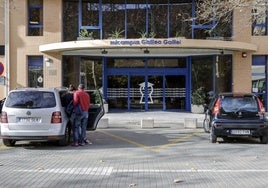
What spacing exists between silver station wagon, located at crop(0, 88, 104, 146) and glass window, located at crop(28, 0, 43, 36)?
46.0 ft

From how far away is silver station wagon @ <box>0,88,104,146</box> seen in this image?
40.5 feet

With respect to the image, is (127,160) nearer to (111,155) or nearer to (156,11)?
(111,155)

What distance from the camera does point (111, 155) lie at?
11.2 metres

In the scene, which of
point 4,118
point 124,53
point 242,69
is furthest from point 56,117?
point 242,69

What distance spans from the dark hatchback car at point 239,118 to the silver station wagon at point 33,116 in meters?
4.30

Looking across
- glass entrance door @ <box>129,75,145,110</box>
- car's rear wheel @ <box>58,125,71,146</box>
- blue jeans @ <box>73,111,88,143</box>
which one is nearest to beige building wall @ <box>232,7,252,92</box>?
glass entrance door @ <box>129,75,145,110</box>

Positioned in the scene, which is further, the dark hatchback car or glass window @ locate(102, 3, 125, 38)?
glass window @ locate(102, 3, 125, 38)

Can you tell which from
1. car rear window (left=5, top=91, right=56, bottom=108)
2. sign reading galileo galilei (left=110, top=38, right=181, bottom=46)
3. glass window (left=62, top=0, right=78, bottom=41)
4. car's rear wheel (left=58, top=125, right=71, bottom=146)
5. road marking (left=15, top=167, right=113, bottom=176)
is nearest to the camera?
road marking (left=15, top=167, right=113, bottom=176)

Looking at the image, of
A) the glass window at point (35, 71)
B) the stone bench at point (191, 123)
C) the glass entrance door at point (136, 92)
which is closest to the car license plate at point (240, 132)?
the stone bench at point (191, 123)

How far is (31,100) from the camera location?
495 inches

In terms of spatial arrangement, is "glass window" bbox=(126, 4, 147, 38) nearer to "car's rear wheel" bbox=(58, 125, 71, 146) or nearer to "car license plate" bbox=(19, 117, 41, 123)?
"car's rear wheel" bbox=(58, 125, 71, 146)

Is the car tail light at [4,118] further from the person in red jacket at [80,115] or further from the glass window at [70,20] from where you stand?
the glass window at [70,20]

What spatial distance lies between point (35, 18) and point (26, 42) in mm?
1463

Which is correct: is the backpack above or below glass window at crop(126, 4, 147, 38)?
below
